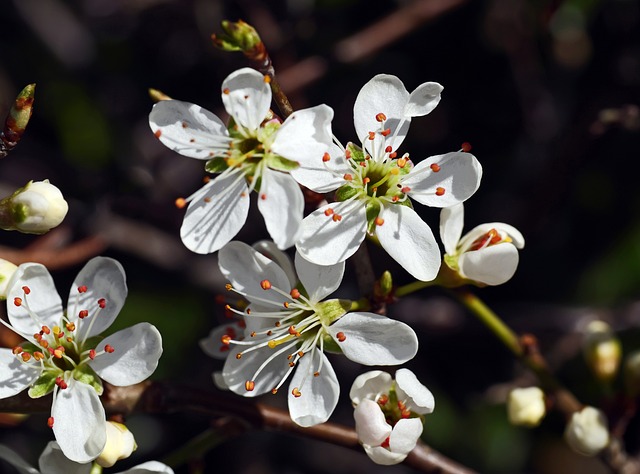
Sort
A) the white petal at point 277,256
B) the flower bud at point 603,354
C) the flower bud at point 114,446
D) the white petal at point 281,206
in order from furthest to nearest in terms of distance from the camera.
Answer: the flower bud at point 603,354 → the white petal at point 277,256 → the flower bud at point 114,446 → the white petal at point 281,206

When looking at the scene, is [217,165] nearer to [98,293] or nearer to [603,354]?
[98,293]

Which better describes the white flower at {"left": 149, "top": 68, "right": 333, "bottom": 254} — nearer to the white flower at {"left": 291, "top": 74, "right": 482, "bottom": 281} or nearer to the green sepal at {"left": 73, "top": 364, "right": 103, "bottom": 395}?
the white flower at {"left": 291, "top": 74, "right": 482, "bottom": 281}

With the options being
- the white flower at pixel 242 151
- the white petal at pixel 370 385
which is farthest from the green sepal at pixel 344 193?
the white petal at pixel 370 385

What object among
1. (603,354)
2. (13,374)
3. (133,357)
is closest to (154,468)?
(133,357)

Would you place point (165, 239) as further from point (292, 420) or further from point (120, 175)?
point (292, 420)

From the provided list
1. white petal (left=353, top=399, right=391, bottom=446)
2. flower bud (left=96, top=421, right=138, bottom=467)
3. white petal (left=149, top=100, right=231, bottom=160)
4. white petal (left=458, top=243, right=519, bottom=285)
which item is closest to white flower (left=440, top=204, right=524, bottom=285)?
white petal (left=458, top=243, right=519, bottom=285)

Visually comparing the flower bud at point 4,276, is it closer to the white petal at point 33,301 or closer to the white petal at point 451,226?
the white petal at point 33,301
